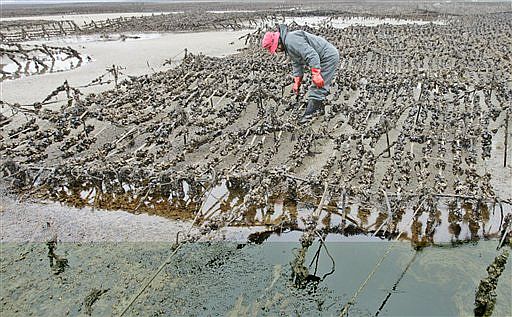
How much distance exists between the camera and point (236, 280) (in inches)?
200

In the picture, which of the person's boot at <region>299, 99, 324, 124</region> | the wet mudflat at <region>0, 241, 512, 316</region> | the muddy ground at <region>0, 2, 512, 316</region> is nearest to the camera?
the wet mudflat at <region>0, 241, 512, 316</region>

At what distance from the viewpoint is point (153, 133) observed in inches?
339

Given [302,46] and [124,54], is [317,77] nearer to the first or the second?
[302,46]

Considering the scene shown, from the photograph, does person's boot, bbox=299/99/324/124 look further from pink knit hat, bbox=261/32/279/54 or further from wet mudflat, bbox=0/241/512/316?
wet mudflat, bbox=0/241/512/316

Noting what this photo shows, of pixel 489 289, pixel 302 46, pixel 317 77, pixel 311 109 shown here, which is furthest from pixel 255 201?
pixel 302 46

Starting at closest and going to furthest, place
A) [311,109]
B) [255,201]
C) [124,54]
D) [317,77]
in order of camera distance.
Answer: [255,201]
[317,77]
[311,109]
[124,54]

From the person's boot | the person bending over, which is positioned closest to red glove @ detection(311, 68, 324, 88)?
the person bending over

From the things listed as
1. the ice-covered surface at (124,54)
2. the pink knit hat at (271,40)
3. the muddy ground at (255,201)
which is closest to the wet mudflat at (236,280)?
the muddy ground at (255,201)

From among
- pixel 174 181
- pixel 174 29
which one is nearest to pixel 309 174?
pixel 174 181

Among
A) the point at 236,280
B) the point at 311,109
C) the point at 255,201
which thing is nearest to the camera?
the point at 236,280

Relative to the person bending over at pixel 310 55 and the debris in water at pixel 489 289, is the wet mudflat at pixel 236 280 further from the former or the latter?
the person bending over at pixel 310 55

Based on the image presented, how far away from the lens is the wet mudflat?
4699mm

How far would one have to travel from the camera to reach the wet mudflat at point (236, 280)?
4.70 metres

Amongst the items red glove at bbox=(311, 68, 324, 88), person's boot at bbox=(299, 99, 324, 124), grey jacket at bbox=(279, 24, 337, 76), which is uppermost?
grey jacket at bbox=(279, 24, 337, 76)
